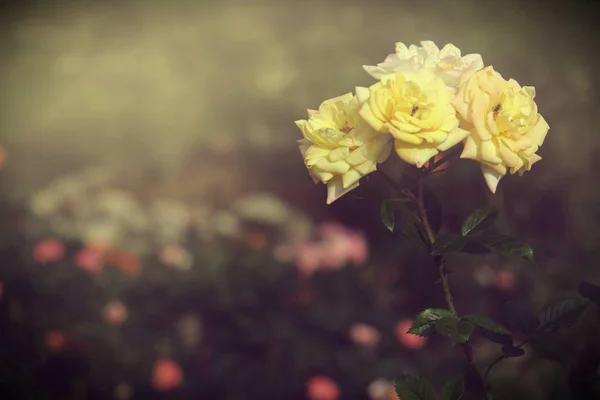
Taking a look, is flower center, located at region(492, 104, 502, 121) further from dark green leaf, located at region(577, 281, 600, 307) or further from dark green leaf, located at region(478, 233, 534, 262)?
dark green leaf, located at region(577, 281, 600, 307)

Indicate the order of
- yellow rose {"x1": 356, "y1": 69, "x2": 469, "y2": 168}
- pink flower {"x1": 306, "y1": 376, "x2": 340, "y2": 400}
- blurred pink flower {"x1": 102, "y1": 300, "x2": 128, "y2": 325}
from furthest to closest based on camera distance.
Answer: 1. blurred pink flower {"x1": 102, "y1": 300, "x2": 128, "y2": 325}
2. pink flower {"x1": 306, "y1": 376, "x2": 340, "y2": 400}
3. yellow rose {"x1": 356, "y1": 69, "x2": 469, "y2": 168}

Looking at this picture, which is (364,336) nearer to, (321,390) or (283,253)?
(321,390)

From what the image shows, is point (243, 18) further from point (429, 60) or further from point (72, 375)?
point (429, 60)

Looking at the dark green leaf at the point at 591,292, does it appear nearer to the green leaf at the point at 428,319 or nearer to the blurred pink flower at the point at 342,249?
the green leaf at the point at 428,319

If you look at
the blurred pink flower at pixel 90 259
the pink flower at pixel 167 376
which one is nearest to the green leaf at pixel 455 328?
the pink flower at pixel 167 376

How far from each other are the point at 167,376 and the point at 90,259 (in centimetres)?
32

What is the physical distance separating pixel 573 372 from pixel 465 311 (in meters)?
0.66

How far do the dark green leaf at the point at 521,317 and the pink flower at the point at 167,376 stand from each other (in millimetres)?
865

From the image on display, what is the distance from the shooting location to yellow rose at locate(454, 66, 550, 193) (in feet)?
1.69

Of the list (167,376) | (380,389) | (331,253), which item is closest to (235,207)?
(331,253)

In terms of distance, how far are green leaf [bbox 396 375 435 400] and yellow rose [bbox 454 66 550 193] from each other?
0.20m

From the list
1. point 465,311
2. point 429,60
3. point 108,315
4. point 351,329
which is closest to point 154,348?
point 108,315

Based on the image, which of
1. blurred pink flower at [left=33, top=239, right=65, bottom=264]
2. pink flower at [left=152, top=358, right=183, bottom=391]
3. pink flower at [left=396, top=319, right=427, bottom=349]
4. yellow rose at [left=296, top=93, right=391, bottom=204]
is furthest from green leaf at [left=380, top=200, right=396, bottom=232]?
blurred pink flower at [left=33, top=239, right=65, bottom=264]

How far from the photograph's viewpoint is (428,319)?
55 cm
